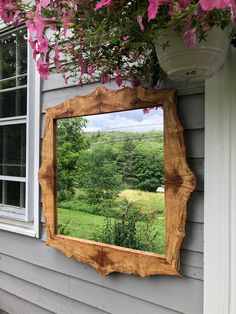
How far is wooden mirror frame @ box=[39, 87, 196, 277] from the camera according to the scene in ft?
4.94

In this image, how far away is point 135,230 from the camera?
5.63 feet

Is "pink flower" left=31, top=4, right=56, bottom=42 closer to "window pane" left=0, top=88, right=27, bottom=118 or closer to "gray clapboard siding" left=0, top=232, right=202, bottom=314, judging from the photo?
"gray clapboard siding" left=0, top=232, right=202, bottom=314

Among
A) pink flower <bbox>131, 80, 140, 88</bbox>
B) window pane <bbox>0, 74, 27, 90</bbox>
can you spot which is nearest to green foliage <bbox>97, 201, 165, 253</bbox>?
pink flower <bbox>131, 80, 140, 88</bbox>

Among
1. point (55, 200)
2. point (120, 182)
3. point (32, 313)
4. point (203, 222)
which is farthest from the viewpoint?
point (32, 313)

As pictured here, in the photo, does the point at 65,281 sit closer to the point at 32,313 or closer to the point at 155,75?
the point at 32,313

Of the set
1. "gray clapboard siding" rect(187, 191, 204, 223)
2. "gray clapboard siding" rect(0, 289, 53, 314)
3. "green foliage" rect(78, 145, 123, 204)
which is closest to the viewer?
"gray clapboard siding" rect(187, 191, 204, 223)

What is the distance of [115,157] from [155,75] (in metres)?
0.47

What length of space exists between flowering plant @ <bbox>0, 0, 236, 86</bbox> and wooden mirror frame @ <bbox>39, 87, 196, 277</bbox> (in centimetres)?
22

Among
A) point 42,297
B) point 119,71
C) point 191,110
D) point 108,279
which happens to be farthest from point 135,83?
point 42,297

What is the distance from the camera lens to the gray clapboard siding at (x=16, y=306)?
7.58 ft

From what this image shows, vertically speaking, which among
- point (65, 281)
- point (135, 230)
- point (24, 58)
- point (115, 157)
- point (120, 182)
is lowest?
point (65, 281)

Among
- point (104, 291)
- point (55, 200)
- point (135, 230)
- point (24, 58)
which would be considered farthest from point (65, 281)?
point (24, 58)

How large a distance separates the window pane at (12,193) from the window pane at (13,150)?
0.22 ft

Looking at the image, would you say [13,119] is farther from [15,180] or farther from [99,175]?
[99,175]
